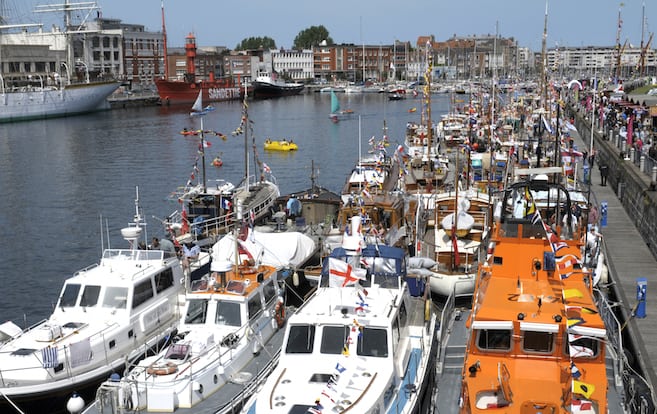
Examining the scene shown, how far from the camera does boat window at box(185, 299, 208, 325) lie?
17703 mm

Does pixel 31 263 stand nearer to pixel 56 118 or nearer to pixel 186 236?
pixel 186 236

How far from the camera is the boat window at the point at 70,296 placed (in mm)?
19062

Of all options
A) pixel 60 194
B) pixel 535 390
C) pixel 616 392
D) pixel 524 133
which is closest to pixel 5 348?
pixel 535 390

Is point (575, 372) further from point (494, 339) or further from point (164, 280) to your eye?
point (164, 280)

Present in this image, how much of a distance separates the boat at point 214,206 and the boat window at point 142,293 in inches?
292

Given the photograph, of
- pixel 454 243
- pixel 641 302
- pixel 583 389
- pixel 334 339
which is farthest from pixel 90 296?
pixel 641 302

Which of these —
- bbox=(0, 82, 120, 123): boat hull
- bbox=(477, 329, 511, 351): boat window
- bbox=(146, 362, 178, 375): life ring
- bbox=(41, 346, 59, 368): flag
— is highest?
bbox=(0, 82, 120, 123): boat hull

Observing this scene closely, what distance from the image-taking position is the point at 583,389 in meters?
12.1

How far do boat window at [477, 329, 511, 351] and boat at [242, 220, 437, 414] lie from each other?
2136 mm

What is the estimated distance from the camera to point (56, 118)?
394 feet

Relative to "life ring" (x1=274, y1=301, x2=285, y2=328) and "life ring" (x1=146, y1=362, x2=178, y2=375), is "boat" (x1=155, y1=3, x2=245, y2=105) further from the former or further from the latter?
"life ring" (x1=146, y1=362, x2=178, y2=375)

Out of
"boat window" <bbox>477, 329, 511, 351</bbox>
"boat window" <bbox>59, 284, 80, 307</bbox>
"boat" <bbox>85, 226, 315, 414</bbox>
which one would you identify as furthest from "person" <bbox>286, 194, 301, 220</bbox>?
"boat window" <bbox>477, 329, 511, 351</bbox>

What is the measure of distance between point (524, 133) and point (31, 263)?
4263 centimetres

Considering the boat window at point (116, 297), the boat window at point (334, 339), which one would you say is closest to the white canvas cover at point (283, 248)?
the boat window at point (116, 297)
